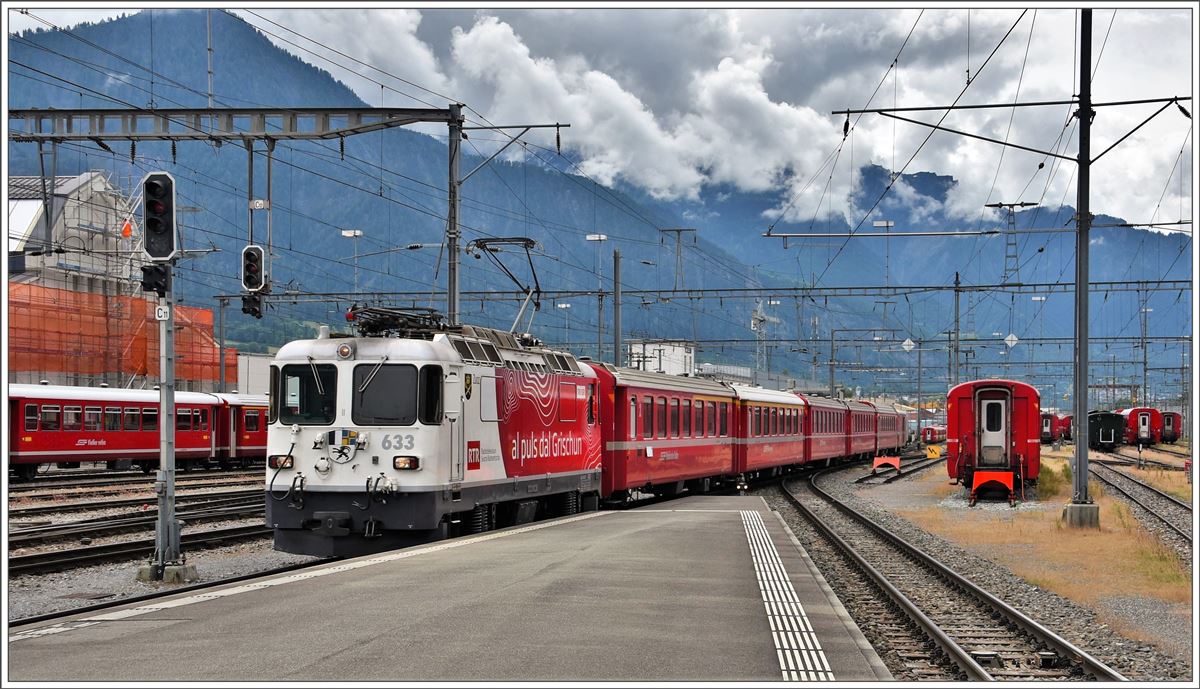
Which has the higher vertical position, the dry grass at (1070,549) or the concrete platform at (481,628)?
the concrete platform at (481,628)

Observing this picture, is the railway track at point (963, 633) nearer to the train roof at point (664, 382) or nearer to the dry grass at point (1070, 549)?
the dry grass at point (1070, 549)

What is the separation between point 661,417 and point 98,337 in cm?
4824

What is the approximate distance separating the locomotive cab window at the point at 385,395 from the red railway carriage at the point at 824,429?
32563 millimetres

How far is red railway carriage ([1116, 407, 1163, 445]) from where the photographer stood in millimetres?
80688

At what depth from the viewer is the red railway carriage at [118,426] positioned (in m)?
38.9

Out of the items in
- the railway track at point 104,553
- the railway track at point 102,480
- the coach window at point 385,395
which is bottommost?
the railway track at point 102,480

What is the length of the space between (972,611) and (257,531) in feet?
43.7

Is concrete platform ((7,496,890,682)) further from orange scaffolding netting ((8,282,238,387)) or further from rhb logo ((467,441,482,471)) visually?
orange scaffolding netting ((8,282,238,387))

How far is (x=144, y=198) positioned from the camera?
14.4 meters

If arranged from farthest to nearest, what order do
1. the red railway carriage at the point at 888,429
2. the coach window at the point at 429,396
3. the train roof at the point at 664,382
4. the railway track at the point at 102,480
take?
the red railway carriage at the point at 888,429, the railway track at the point at 102,480, the train roof at the point at 664,382, the coach window at the point at 429,396

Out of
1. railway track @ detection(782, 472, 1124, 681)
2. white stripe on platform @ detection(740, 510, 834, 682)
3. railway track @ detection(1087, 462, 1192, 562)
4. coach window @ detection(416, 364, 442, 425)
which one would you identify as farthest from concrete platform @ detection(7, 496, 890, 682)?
railway track @ detection(1087, 462, 1192, 562)

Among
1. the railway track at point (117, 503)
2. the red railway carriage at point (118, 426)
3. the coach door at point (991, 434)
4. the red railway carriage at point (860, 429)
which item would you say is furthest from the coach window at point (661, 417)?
the red railway carriage at point (860, 429)

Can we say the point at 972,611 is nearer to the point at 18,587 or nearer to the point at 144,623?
the point at 144,623

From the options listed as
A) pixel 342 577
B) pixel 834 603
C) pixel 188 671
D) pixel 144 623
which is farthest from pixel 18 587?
pixel 834 603
